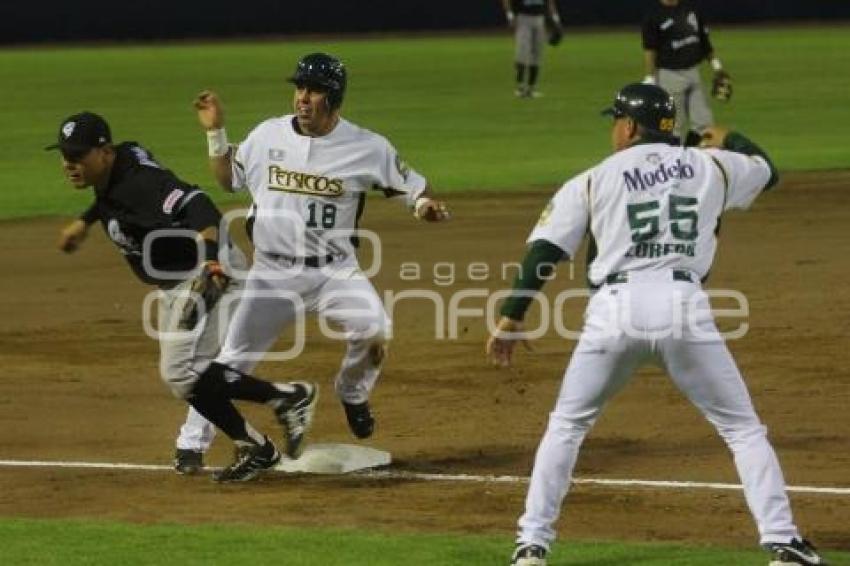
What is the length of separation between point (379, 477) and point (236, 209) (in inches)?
398

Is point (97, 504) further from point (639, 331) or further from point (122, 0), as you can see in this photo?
point (122, 0)

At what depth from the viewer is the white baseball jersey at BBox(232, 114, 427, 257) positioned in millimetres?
10133

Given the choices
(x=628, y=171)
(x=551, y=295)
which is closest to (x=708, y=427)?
(x=628, y=171)

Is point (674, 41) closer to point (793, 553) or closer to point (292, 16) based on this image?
point (793, 553)

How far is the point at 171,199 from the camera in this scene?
9484mm

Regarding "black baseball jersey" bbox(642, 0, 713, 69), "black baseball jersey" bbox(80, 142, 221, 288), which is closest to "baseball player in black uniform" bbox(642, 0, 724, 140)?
"black baseball jersey" bbox(642, 0, 713, 69)

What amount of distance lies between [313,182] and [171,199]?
90 centimetres

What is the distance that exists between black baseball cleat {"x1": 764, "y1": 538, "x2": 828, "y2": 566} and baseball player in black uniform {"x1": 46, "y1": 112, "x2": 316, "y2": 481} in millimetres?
2951

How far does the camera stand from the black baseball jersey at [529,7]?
33.5 m

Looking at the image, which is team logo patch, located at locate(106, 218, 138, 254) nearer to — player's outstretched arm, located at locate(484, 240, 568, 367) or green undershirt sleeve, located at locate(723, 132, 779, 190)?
player's outstretched arm, located at locate(484, 240, 568, 367)

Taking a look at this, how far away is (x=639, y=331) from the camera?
7922 mm

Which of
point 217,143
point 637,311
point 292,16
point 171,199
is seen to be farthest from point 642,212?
point 292,16

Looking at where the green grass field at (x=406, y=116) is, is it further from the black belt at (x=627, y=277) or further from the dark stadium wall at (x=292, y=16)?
the dark stadium wall at (x=292, y=16)

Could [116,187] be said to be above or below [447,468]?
above
